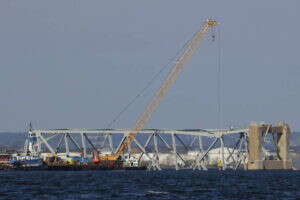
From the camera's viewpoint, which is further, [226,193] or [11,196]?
[226,193]

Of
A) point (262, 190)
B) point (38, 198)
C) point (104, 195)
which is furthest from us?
point (262, 190)

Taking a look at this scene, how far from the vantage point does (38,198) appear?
4444 inches

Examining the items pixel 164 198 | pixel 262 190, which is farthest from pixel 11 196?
pixel 262 190

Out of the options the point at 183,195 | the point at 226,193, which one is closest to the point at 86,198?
the point at 183,195

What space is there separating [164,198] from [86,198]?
11.3m

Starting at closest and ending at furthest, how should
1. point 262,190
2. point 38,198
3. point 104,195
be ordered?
Result: 1. point 38,198
2. point 104,195
3. point 262,190

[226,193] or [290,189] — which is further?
[290,189]

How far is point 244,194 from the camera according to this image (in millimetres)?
125500

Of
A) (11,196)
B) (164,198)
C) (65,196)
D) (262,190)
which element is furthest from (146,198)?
(262,190)

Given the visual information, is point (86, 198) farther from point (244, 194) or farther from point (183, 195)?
point (244, 194)

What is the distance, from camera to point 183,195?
397ft

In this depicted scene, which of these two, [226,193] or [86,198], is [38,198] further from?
[226,193]

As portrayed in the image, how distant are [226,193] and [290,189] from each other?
18508 millimetres

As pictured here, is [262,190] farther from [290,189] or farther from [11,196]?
[11,196]
